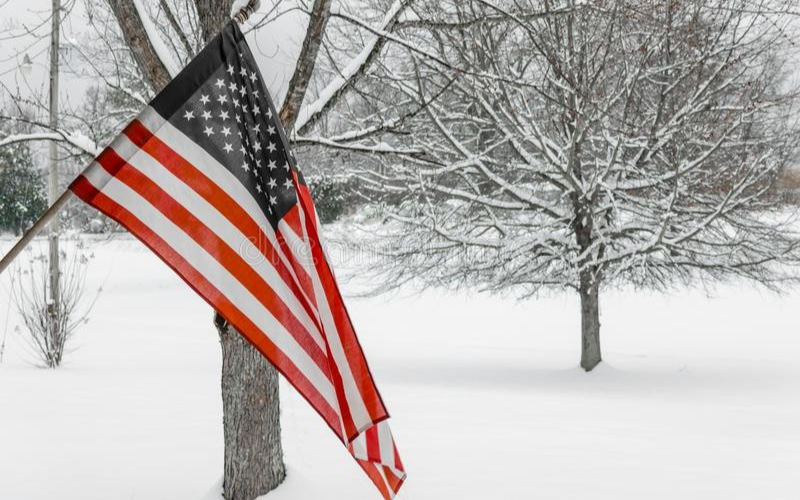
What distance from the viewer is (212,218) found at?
116 inches

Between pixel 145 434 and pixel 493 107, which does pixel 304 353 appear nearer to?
pixel 145 434

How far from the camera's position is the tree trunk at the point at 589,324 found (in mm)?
12828

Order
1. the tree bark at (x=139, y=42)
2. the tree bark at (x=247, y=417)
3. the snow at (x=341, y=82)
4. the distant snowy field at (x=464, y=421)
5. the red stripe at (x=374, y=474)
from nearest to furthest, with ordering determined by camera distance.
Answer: the red stripe at (x=374, y=474)
the tree bark at (x=139, y=42)
the tree bark at (x=247, y=417)
the snow at (x=341, y=82)
the distant snowy field at (x=464, y=421)

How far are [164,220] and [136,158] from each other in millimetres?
248

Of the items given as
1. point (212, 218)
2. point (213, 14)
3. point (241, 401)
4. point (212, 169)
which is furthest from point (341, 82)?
point (212, 218)

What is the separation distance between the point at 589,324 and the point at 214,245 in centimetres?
1087

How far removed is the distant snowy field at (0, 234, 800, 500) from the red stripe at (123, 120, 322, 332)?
2333mm

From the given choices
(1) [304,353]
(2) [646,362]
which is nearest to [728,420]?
(2) [646,362]

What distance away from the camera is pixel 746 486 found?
18.0 ft

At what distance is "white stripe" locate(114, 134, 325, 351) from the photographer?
9.52 feet

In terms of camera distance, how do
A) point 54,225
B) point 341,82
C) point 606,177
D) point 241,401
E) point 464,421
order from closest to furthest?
point 241,401
point 341,82
point 464,421
point 606,177
point 54,225

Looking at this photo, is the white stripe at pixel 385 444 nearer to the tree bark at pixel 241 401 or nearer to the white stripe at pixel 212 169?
the white stripe at pixel 212 169

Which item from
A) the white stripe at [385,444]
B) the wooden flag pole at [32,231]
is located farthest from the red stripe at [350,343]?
the wooden flag pole at [32,231]

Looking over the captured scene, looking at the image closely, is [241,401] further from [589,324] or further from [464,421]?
[589,324]
